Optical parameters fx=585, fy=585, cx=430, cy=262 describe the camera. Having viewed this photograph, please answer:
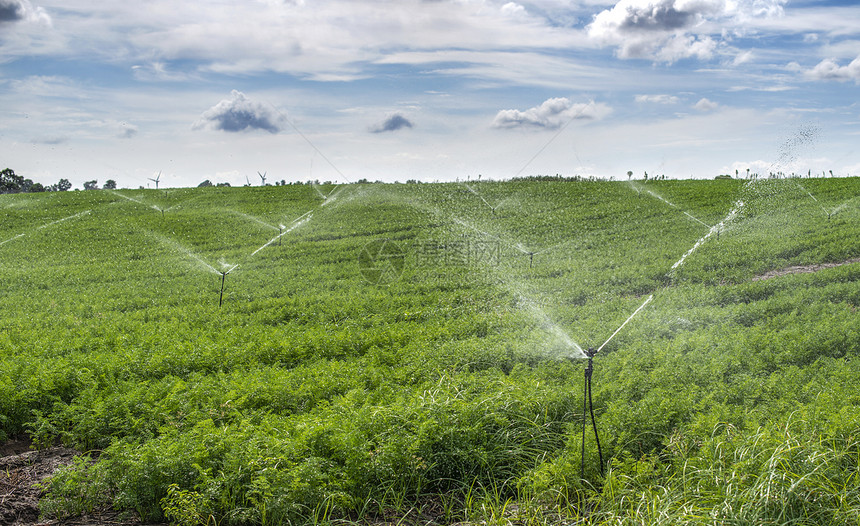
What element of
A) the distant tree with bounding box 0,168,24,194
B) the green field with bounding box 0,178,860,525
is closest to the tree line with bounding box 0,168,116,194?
the distant tree with bounding box 0,168,24,194

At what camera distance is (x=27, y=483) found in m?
7.25

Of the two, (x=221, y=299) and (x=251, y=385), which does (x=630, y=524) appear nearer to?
(x=251, y=385)

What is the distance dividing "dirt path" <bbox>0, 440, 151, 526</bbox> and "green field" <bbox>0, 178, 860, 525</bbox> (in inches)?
8.1

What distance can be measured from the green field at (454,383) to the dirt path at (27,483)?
0.68ft

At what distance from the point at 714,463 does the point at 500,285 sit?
47.8 ft

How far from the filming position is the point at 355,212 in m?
42.2

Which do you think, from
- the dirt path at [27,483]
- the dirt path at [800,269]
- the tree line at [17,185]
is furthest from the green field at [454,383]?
the tree line at [17,185]

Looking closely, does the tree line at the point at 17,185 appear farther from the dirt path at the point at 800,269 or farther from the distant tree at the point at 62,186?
the dirt path at the point at 800,269

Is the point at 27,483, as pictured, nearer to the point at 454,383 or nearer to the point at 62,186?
the point at 454,383

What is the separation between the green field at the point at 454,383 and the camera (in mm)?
6152

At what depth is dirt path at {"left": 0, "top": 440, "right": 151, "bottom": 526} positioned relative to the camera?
6.30 meters

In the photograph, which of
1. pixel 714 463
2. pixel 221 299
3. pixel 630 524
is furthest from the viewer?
pixel 221 299

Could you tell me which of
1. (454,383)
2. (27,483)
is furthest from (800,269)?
(27,483)

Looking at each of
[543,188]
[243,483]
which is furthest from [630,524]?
[543,188]
